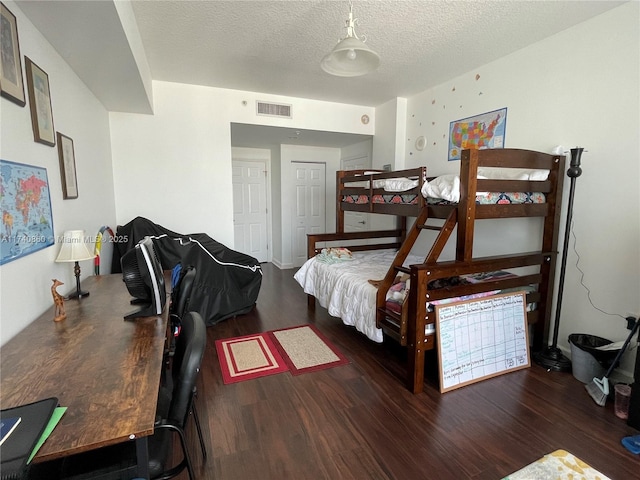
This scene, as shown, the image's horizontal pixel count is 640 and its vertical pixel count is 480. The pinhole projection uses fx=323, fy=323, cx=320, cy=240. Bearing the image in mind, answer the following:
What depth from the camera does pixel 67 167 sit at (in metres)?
2.12

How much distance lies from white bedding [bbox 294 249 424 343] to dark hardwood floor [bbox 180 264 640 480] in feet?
1.24

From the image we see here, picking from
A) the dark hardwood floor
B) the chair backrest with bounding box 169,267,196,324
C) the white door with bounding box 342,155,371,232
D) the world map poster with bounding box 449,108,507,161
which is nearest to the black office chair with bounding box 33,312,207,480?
the dark hardwood floor

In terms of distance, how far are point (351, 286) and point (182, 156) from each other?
2.48 metres

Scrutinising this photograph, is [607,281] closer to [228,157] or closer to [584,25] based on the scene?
[584,25]

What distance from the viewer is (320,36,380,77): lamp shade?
71.5 inches

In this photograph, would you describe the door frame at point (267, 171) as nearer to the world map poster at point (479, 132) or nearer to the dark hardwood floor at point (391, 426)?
the world map poster at point (479, 132)

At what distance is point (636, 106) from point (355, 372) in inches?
103

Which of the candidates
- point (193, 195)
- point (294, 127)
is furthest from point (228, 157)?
point (294, 127)

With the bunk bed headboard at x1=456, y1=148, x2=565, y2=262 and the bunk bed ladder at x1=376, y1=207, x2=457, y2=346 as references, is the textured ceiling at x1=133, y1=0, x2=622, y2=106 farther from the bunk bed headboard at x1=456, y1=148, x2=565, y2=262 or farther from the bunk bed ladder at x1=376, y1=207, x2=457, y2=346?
the bunk bed ladder at x1=376, y1=207, x2=457, y2=346

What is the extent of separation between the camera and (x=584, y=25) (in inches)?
92.9

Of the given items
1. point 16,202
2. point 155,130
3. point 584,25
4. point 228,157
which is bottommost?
point 16,202

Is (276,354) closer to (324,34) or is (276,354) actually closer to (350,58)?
(350,58)

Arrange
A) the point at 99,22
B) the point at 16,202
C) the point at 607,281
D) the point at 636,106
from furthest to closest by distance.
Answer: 1. the point at 607,281
2. the point at 636,106
3. the point at 99,22
4. the point at 16,202

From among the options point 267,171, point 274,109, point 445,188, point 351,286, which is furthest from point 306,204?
point 445,188
